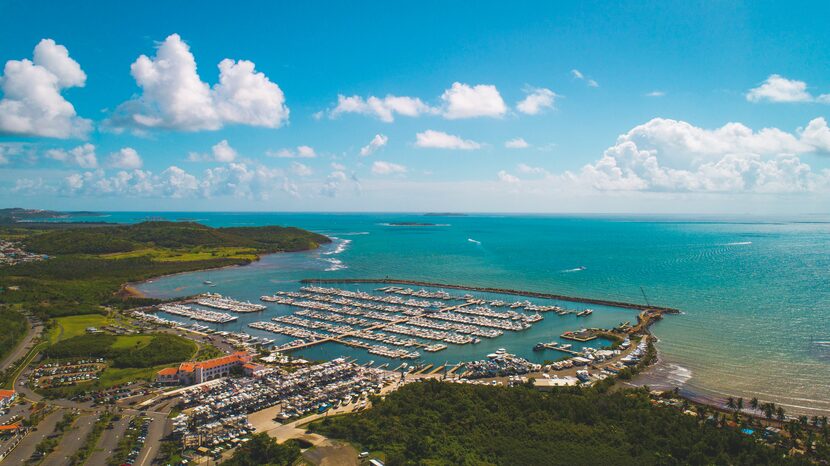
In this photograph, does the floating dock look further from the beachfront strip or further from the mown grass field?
the mown grass field

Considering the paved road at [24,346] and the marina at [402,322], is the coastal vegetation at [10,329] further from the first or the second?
the marina at [402,322]

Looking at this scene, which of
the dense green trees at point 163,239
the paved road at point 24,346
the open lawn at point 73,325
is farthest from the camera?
the dense green trees at point 163,239

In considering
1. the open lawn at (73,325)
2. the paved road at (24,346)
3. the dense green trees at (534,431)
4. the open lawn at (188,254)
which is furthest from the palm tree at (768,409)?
the open lawn at (188,254)

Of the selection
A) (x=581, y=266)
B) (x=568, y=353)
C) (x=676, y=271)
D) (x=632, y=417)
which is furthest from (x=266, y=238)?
(x=632, y=417)

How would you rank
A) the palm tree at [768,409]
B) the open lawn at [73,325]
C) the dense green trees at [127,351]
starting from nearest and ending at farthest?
the palm tree at [768,409], the dense green trees at [127,351], the open lawn at [73,325]

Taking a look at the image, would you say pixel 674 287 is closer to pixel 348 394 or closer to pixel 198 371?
pixel 348 394

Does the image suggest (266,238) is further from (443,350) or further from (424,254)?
(443,350)

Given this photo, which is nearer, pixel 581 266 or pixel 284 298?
pixel 284 298
